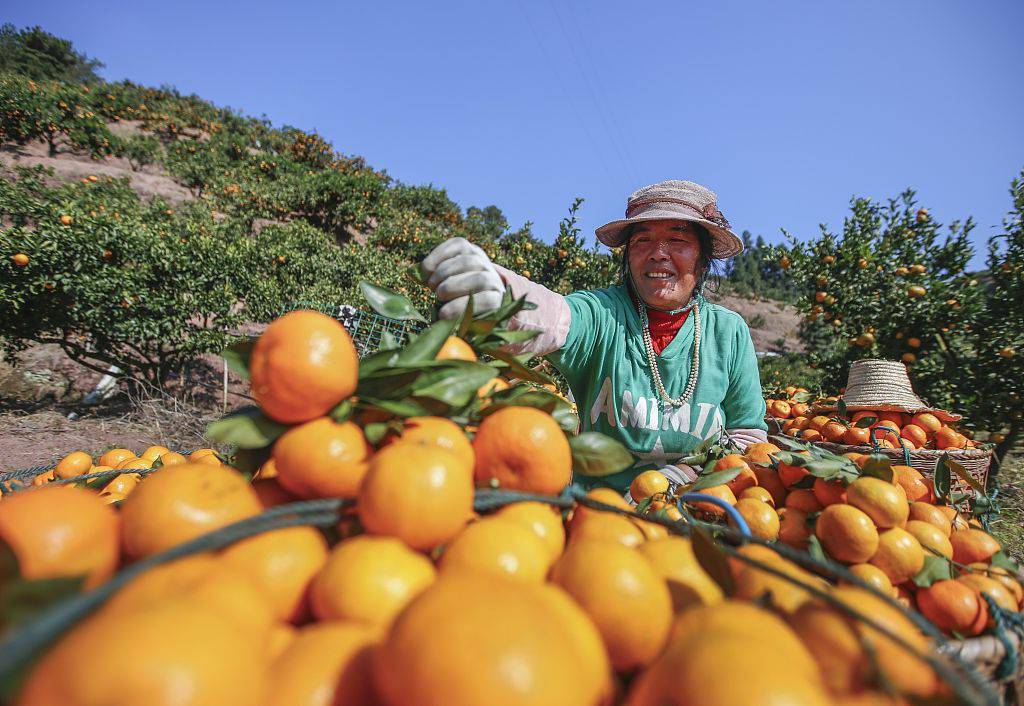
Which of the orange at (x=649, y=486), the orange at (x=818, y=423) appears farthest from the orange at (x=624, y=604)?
the orange at (x=818, y=423)

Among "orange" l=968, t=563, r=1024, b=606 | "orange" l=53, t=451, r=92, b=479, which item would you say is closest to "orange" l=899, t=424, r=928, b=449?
"orange" l=968, t=563, r=1024, b=606

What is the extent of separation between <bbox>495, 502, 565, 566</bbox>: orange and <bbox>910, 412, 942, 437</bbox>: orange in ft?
12.3

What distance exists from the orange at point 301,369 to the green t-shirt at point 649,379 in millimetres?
1510

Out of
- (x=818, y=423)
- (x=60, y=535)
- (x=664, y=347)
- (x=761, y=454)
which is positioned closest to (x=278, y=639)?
(x=60, y=535)

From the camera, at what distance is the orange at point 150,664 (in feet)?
1.29

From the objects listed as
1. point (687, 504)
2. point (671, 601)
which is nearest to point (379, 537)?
point (671, 601)

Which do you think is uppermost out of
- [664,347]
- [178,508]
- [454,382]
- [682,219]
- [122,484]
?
[682,219]

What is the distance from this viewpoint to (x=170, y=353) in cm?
602

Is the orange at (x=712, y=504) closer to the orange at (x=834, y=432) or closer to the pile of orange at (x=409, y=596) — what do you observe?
the pile of orange at (x=409, y=596)

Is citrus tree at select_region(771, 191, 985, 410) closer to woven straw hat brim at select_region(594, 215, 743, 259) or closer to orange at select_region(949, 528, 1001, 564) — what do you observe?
woven straw hat brim at select_region(594, 215, 743, 259)

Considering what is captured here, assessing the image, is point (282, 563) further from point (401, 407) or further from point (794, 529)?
point (794, 529)

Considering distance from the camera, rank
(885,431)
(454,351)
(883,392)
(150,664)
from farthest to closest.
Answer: (883,392)
(885,431)
(454,351)
(150,664)

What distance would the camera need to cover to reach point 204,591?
517 millimetres

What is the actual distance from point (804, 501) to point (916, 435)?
8.63ft
